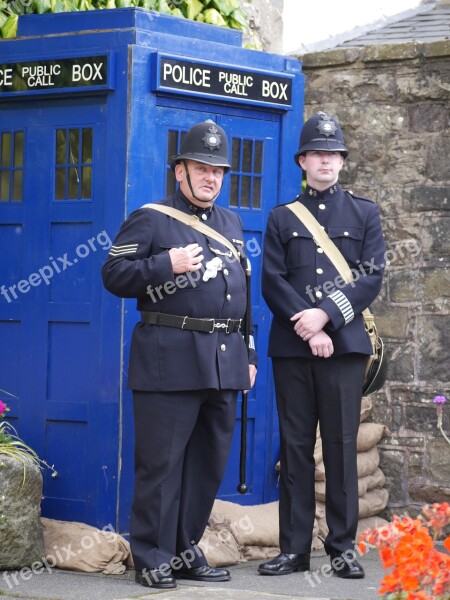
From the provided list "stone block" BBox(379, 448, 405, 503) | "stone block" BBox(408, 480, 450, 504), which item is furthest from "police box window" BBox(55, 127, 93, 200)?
"stone block" BBox(408, 480, 450, 504)

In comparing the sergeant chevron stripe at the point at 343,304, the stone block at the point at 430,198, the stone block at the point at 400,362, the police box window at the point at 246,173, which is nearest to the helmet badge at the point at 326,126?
the sergeant chevron stripe at the point at 343,304

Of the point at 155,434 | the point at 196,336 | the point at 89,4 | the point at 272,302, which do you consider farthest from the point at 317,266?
the point at 89,4

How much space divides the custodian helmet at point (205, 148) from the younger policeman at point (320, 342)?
0.45 m

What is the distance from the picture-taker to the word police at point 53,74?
6.32m

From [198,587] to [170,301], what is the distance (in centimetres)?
125

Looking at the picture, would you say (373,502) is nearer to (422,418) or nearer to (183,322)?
(422,418)

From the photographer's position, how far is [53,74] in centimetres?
649

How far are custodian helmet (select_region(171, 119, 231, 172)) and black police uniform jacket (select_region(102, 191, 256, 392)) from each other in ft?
1.00

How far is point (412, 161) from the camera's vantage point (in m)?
7.43

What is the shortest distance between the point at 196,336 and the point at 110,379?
2.80ft

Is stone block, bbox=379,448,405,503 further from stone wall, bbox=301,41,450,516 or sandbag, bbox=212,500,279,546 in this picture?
sandbag, bbox=212,500,279,546

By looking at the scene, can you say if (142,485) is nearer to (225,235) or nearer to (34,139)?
(225,235)

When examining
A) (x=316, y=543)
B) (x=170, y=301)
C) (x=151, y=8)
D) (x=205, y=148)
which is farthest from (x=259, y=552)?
(x=151, y=8)

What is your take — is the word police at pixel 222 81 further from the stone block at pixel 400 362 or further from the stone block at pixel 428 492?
the stone block at pixel 428 492
